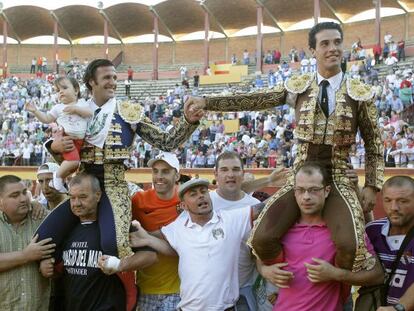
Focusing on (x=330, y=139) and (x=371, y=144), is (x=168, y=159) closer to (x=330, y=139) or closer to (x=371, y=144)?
(x=330, y=139)

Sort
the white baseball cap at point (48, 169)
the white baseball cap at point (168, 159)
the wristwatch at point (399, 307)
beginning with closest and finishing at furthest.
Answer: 1. the wristwatch at point (399, 307)
2. the white baseball cap at point (168, 159)
3. the white baseball cap at point (48, 169)

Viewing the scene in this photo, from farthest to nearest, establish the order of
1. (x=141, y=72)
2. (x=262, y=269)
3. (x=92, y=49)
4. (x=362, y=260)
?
1. (x=92, y=49)
2. (x=141, y=72)
3. (x=262, y=269)
4. (x=362, y=260)

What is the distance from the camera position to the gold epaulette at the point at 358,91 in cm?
324

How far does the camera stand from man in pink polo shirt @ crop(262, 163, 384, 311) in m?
2.95

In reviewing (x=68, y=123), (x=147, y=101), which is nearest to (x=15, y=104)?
(x=147, y=101)

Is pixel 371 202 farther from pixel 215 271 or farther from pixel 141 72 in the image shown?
pixel 141 72

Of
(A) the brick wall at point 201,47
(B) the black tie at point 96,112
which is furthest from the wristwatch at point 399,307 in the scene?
(A) the brick wall at point 201,47

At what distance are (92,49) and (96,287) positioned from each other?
3367 centimetres

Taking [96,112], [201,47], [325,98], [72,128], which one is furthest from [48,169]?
[201,47]

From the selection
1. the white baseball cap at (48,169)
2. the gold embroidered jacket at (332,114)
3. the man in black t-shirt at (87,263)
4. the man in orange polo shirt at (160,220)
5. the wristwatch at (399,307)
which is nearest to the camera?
the wristwatch at (399,307)

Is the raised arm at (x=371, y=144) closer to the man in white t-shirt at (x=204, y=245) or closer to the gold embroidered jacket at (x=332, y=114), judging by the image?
the gold embroidered jacket at (x=332, y=114)

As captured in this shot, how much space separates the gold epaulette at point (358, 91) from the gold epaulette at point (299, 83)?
208 millimetres

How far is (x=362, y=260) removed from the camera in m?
2.94

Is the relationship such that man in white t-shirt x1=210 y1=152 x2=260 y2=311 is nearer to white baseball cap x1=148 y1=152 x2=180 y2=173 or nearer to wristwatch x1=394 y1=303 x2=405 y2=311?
white baseball cap x1=148 y1=152 x2=180 y2=173
